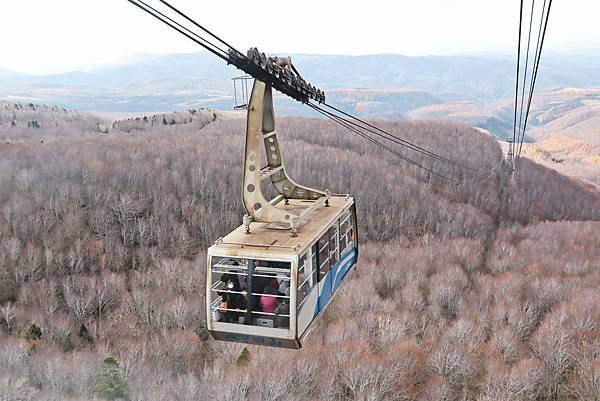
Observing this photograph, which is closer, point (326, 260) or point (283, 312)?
point (283, 312)

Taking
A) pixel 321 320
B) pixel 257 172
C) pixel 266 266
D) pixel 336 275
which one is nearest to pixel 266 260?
pixel 266 266

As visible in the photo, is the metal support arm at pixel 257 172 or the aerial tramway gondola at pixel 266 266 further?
the metal support arm at pixel 257 172

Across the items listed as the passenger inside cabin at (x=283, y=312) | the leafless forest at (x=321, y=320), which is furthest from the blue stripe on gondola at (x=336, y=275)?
the leafless forest at (x=321, y=320)

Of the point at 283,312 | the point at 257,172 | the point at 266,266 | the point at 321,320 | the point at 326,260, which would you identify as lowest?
the point at 321,320

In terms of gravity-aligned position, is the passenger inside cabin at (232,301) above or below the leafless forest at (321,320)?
above

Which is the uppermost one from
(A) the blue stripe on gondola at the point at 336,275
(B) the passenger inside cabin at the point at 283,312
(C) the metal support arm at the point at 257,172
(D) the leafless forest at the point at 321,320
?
(C) the metal support arm at the point at 257,172

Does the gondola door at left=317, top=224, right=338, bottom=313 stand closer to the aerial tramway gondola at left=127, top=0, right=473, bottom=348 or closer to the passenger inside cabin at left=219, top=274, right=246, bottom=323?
the aerial tramway gondola at left=127, top=0, right=473, bottom=348

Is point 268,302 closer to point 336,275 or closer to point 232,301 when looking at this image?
point 232,301

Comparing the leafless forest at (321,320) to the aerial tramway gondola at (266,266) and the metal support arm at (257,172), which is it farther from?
the metal support arm at (257,172)


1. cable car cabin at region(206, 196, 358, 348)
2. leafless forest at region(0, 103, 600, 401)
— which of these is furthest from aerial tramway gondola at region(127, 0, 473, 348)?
leafless forest at region(0, 103, 600, 401)
